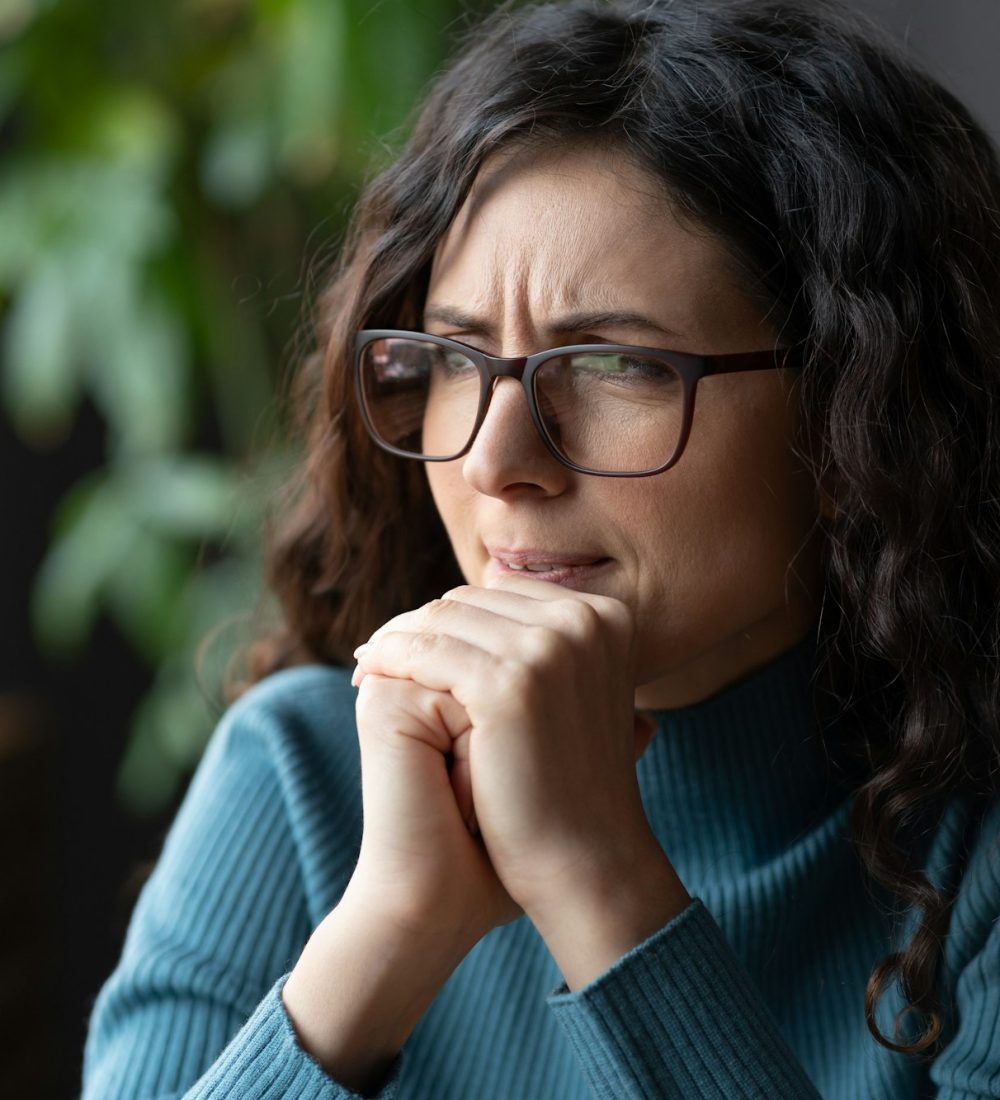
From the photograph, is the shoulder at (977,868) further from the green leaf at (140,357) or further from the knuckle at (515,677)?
the green leaf at (140,357)

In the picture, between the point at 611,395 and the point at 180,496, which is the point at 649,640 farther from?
the point at 180,496

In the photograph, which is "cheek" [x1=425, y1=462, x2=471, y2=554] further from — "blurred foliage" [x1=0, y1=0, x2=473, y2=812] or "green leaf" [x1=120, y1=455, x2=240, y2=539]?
"green leaf" [x1=120, y1=455, x2=240, y2=539]

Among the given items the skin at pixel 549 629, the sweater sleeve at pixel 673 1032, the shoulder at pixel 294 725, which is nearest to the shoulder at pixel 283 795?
the shoulder at pixel 294 725

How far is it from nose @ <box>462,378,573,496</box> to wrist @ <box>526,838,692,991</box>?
29 centimetres

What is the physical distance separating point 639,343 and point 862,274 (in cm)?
19

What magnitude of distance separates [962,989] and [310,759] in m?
0.59

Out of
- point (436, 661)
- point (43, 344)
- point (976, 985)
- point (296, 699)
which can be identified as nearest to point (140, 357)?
point (43, 344)

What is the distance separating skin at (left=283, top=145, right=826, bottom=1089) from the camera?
905mm

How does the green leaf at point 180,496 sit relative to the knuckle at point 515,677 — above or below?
above

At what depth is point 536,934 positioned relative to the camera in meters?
1.17

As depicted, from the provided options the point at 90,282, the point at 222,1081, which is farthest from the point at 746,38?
the point at 90,282

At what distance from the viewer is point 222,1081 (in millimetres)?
920

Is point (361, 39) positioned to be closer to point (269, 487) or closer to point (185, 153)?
point (185, 153)

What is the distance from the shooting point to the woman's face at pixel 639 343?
0.98 m
